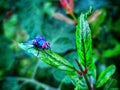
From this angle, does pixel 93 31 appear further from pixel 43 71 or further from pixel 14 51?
pixel 14 51

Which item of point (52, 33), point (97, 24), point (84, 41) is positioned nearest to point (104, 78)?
point (84, 41)

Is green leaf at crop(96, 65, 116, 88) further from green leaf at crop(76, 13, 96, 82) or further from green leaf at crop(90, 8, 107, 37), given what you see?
green leaf at crop(90, 8, 107, 37)

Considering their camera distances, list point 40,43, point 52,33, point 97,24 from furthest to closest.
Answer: point 52,33
point 97,24
point 40,43

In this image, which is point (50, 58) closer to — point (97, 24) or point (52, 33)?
point (97, 24)

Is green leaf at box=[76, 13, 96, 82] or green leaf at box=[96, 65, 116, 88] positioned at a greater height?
green leaf at box=[76, 13, 96, 82]

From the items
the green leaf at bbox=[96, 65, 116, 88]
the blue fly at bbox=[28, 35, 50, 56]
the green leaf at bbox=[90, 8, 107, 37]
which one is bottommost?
the green leaf at bbox=[96, 65, 116, 88]

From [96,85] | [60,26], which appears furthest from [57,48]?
[96,85]

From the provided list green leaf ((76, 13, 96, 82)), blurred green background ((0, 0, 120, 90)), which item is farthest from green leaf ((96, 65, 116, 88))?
blurred green background ((0, 0, 120, 90))

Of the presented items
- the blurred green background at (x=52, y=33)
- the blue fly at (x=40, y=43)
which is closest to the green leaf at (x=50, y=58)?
the blue fly at (x=40, y=43)

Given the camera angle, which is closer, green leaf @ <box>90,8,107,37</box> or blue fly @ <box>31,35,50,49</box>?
blue fly @ <box>31,35,50,49</box>
